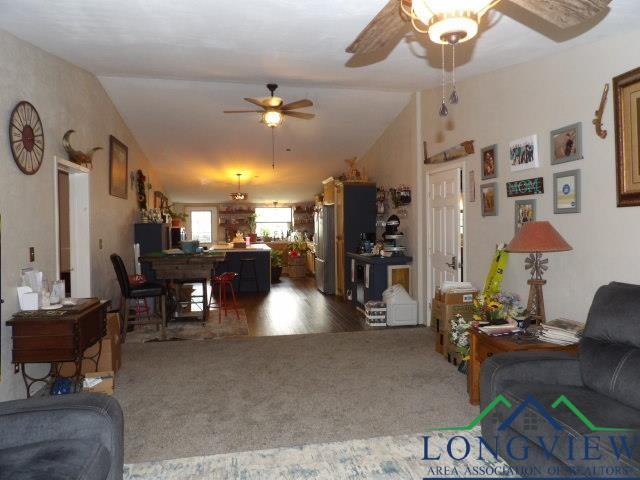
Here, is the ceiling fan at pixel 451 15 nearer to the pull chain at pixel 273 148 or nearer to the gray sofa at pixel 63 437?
the gray sofa at pixel 63 437

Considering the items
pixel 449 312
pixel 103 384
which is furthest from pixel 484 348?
pixel 103 384

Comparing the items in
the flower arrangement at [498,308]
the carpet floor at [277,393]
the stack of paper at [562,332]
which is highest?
the flower arrangement at [498,308]

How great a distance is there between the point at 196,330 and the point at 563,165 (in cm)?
440

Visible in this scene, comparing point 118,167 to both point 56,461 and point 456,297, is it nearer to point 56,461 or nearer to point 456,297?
point 456,297

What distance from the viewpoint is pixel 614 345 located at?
2363 millimetres

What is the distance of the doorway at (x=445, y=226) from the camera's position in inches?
196

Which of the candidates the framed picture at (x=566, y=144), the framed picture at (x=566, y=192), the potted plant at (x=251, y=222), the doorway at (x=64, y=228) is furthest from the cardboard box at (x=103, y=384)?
the potted plant at (x=251, y=222)

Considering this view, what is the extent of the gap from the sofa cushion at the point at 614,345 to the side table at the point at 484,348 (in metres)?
0.46

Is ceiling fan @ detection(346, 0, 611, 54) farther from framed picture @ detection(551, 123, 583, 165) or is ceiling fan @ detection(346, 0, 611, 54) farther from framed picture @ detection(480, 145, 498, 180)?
framed picture @ detection(480, 145, 498, 180)

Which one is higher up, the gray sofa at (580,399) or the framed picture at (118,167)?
the framed picture at (118,167)

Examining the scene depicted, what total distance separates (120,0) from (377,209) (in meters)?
5.41

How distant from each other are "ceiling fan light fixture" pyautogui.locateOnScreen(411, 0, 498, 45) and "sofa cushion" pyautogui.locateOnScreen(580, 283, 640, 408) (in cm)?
165

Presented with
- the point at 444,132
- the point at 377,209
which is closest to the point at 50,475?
the point at 444,132

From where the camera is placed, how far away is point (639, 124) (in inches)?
111
